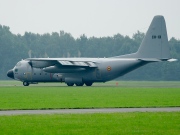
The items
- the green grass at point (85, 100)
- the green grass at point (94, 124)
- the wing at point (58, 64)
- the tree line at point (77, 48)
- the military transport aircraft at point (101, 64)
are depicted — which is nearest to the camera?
the green grass at point (94, 124)

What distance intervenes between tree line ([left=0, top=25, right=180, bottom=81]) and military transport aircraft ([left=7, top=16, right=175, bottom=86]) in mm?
61572

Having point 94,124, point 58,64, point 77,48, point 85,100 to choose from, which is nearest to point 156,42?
point 58,64

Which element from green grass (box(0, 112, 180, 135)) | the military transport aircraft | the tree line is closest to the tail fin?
the military transport aircraft

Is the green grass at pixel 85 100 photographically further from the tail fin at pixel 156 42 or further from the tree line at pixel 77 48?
the tree line at pixel 77 48

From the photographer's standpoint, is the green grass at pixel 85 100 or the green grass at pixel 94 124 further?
the green grass at pixel 85 100

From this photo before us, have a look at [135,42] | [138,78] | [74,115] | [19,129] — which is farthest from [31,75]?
[135,42]

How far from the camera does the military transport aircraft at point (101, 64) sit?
7144 centimetres

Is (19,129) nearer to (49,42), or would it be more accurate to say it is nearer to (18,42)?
(18,42)

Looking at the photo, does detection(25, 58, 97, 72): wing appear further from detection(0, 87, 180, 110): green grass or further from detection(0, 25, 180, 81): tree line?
detection(0, 25, 180, 81): tree line

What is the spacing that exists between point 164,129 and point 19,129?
5.69m

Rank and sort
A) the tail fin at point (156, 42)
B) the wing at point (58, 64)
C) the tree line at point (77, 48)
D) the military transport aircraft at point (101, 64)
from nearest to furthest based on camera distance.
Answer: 1. the tail fin at point (156, 42)
2. the military transport aircraft at point (101, 64)
3. the wing at point (58, 64)
4. the tree line at point (77, 48)

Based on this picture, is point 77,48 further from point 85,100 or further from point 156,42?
point 85,100

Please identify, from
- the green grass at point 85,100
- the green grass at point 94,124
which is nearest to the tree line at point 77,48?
the green grass at point 85,100

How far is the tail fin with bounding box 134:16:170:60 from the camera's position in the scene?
71.2m
